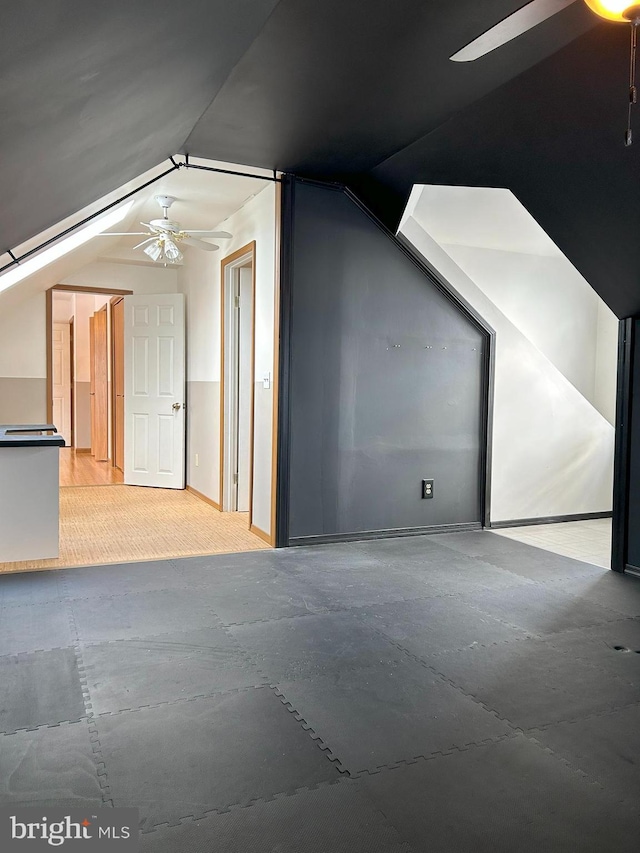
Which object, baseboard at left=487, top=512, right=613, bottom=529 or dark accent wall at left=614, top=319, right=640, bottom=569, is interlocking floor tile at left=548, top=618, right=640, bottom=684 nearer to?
dark accent wall at left=614, top=319, right=640, bottom=569

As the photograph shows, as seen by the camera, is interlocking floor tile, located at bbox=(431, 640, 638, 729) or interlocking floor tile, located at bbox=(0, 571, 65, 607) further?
interlocking floor tile, located at bbox=(0, 571, 65, 607)

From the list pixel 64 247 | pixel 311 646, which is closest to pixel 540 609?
pixel 311 646

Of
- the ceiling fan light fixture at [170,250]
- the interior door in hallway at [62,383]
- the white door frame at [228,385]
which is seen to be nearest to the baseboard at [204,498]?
the white door frame at [228,385]

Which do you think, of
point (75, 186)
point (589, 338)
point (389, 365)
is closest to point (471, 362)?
point (389, 365)

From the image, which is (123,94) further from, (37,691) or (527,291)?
(527,291)

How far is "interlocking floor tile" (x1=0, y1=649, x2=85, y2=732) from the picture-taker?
206 cm

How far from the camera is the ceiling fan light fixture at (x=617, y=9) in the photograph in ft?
5.74

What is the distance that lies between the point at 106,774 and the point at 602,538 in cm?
402

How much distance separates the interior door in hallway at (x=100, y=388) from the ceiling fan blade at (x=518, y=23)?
7.39 meters

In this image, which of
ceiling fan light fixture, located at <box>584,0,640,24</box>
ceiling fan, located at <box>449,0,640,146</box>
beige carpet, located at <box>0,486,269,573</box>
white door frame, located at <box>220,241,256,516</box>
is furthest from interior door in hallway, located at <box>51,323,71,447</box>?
ceiling fan light fixture, located at <box>584,0,640,24</box>

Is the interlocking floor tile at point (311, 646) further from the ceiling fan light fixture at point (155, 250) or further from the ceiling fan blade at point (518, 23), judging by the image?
the ceiling fan light fixture at point (155, 250)

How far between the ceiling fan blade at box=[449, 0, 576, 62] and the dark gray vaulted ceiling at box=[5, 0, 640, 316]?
0.55 meters

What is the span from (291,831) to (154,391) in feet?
18.7

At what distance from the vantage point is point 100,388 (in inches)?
355
